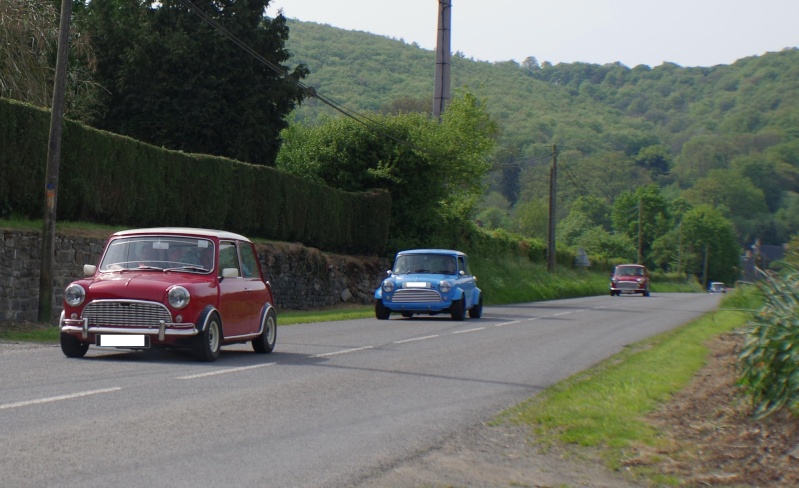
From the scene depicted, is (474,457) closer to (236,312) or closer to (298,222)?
(236,312)

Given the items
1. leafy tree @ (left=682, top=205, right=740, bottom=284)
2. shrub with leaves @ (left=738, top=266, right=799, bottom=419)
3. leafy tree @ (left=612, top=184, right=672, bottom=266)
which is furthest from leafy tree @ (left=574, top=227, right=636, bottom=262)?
shrub with leaves @ (left=738, top=266, right=799, bottom=419)

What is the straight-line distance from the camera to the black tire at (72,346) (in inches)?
532

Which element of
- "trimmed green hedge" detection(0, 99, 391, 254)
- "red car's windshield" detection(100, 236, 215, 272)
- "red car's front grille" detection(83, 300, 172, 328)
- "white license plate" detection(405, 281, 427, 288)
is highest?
"trimmed green hedge" detection(0, 99, 391, 254)

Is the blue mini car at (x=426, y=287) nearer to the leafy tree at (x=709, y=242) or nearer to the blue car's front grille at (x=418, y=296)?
the blue car's front grille at (x=418, y=296)

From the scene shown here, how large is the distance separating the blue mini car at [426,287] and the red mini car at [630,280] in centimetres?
3496

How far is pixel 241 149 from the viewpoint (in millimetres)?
43000

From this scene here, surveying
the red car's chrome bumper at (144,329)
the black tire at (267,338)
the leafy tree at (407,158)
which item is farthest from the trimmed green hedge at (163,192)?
the red car's chrome bumper at (144,329)

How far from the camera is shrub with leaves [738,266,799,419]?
895 cm

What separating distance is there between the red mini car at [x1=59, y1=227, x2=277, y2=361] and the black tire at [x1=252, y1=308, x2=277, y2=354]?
15 millimetres

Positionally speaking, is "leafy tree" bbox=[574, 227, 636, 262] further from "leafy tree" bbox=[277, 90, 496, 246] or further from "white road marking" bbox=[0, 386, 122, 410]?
"white road marking" bbox=[0, 386, 122, 410]

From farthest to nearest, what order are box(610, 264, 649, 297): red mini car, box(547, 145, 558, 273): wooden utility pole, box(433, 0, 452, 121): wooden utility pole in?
1. box(610, 264, 649, 297): red mini car
2. box(547, 145, 558, 273): wooden utility pole
3. box(433, 0, 452, 121): wooden utility pole

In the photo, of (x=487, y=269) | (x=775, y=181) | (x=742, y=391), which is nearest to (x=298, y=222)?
(x=487, y=269)

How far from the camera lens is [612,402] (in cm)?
1012

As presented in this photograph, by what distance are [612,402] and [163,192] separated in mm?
19600
